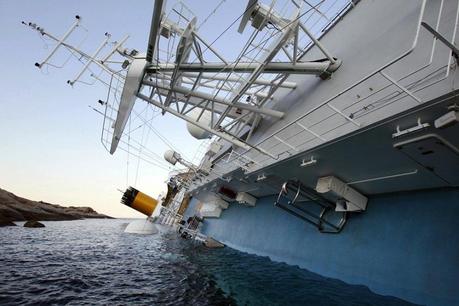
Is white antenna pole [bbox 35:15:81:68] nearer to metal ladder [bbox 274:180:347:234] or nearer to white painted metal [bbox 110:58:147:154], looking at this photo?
white painted metal [bbox 110:58:147:154]

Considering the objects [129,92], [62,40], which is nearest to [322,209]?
[129,92]

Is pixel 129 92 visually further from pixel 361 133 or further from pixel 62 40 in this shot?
pixel 361 133

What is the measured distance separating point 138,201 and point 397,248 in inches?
1011

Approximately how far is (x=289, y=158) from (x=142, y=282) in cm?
556

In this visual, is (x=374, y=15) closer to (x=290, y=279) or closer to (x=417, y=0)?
(x=417, y=0)

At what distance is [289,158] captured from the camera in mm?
8250

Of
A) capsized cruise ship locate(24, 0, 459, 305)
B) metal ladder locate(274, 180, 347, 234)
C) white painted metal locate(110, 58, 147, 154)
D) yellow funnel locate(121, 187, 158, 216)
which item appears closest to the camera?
capsized cruise ship locate(24, 0, 459, 305)

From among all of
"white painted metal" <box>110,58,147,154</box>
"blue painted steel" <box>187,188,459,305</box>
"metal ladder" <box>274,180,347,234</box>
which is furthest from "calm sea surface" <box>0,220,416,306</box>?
"white painted metal" <box>110,58,147,154</box>

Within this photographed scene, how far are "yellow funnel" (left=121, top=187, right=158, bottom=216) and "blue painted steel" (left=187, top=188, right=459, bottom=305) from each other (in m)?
20.1

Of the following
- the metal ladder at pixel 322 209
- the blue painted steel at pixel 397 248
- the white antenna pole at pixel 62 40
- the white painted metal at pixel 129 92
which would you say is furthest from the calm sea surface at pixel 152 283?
the white antenna pole at pixel 62 40

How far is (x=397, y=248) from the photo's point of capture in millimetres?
7277

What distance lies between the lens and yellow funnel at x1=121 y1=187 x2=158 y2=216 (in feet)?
89.1

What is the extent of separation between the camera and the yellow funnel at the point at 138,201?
27.2 metres

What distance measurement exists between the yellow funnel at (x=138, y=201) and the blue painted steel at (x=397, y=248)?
20.1 m
